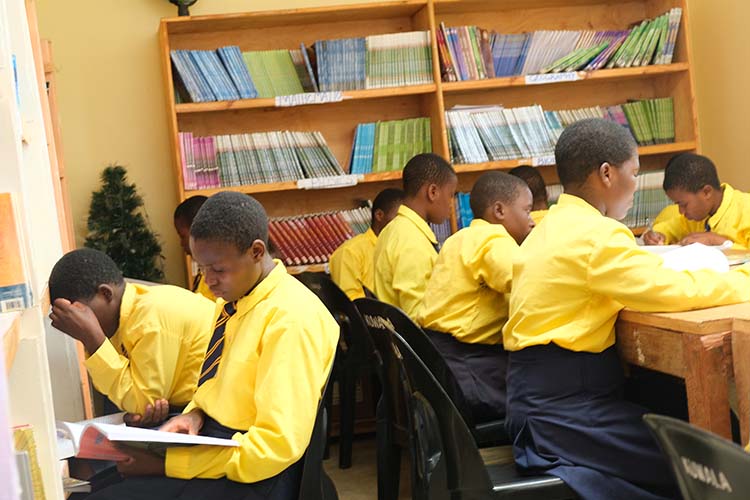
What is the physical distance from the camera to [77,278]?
2.65 m

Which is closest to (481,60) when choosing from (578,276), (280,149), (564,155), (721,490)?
(280,149)

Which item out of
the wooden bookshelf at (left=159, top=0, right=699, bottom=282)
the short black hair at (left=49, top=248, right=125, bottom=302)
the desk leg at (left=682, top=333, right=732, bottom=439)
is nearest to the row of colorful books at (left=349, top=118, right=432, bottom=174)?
the wooden bookshelf at (left=159, top=0, right=699, bottom=282)

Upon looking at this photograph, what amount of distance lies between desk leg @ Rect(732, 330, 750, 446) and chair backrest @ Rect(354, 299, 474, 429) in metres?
0.93

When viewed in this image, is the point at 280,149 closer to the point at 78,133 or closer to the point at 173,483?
the point at 78,133

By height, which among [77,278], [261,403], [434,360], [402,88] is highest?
[402,88]

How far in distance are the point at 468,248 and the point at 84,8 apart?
2901mm

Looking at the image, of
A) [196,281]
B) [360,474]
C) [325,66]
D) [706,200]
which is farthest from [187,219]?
[706,200]

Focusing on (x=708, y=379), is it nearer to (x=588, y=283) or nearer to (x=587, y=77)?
(x=588, y=283)

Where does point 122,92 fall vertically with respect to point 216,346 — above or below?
above

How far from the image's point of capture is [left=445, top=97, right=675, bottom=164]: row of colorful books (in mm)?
5125

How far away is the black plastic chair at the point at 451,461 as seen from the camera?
86.3 inches

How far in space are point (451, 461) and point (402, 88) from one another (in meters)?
3.05

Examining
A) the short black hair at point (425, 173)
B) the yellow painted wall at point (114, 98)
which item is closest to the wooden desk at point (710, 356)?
the short black hair at point (425, 173)

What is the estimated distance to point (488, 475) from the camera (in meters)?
2.20
